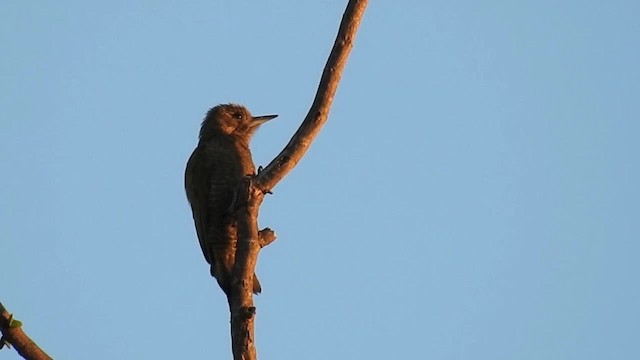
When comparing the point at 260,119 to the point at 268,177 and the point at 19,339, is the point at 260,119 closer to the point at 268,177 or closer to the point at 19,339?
the point at 268,177

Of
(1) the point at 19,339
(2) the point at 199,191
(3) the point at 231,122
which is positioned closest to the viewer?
(1) the point at 19,339

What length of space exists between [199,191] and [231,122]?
4.76 ft

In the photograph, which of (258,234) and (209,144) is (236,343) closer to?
(258,234)

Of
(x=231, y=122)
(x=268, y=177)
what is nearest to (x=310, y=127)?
(x=268, y=177)

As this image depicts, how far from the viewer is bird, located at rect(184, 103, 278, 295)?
9.25 metres

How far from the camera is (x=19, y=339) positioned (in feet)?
14.6

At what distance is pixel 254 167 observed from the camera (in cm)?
1062

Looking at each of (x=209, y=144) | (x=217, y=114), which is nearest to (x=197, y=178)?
(x=209, y=144)

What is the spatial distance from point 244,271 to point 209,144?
4709mm

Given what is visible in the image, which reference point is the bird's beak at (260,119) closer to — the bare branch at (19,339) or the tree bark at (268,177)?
the tree bark at (268,177)

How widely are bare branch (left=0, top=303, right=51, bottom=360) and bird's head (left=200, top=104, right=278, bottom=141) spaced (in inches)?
263

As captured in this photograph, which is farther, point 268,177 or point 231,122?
point 231,122

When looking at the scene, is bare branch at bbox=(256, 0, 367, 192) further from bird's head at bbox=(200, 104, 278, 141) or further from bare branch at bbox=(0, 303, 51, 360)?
bird's head at bbox=(200, 104, 278, 141)

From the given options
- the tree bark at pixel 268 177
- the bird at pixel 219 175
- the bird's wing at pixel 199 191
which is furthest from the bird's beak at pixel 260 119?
the tree bark at pixel 268 177
